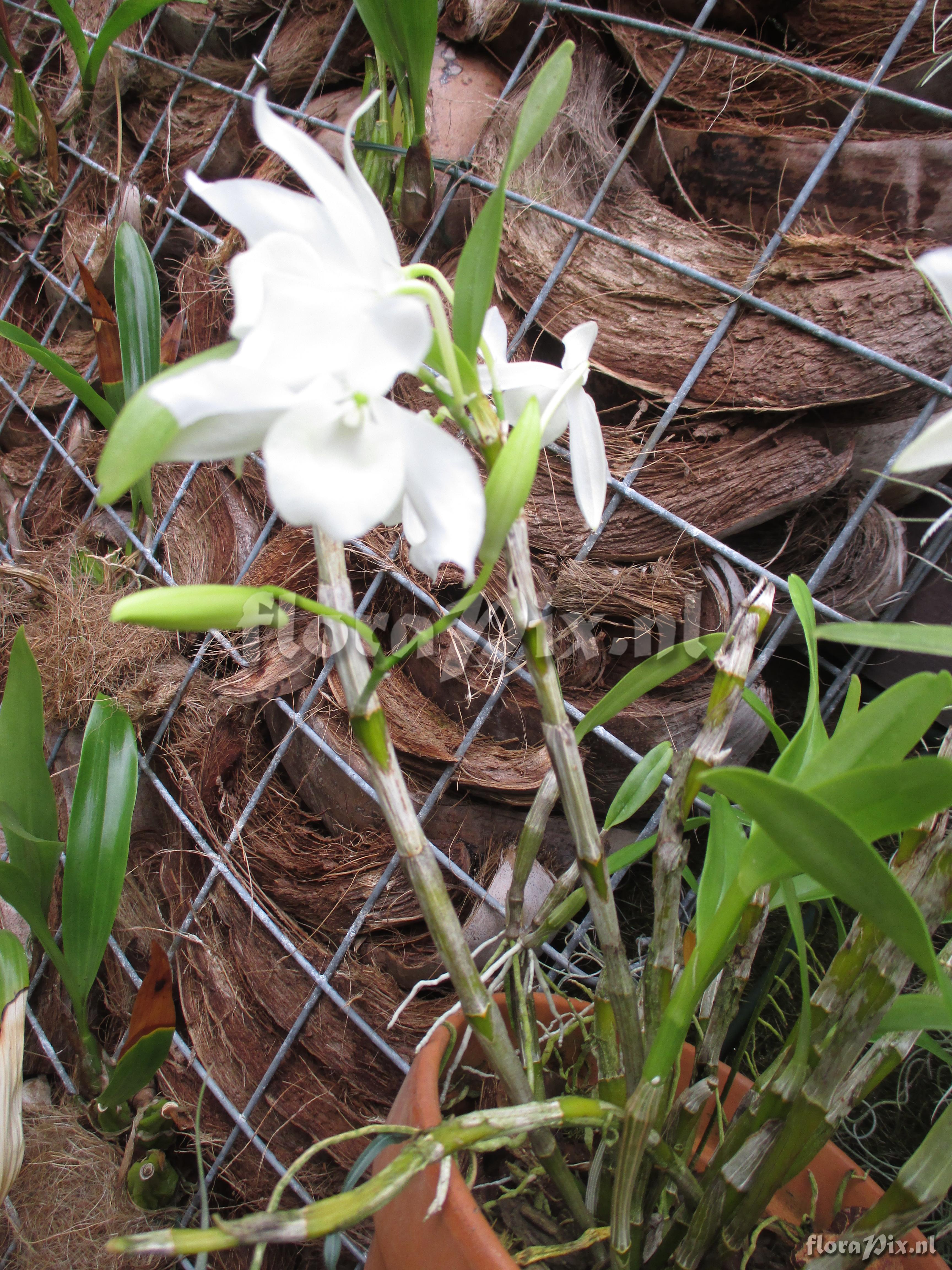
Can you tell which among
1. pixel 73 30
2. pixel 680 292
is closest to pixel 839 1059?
pixel 680 292

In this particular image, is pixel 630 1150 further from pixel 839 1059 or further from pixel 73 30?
pixel 73 30

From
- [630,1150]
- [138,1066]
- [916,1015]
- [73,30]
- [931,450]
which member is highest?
[73,30]

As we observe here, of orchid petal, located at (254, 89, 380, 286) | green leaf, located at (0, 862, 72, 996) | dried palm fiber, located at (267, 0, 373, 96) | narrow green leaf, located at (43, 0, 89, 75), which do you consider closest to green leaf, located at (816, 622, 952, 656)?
orchid petal, located at (254, 89, 380, 286)

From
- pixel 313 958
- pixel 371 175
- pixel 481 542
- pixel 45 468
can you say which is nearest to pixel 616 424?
pixel 371 175

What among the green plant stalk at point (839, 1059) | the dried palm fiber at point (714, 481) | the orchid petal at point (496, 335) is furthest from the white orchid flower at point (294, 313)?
the dried palm fiber at point (714, 481)

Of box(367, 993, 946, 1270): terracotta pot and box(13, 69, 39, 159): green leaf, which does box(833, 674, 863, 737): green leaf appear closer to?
box(367, 993, 946, 1270): terracotta pot

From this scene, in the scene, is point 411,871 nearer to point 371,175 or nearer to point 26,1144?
point 371,175
